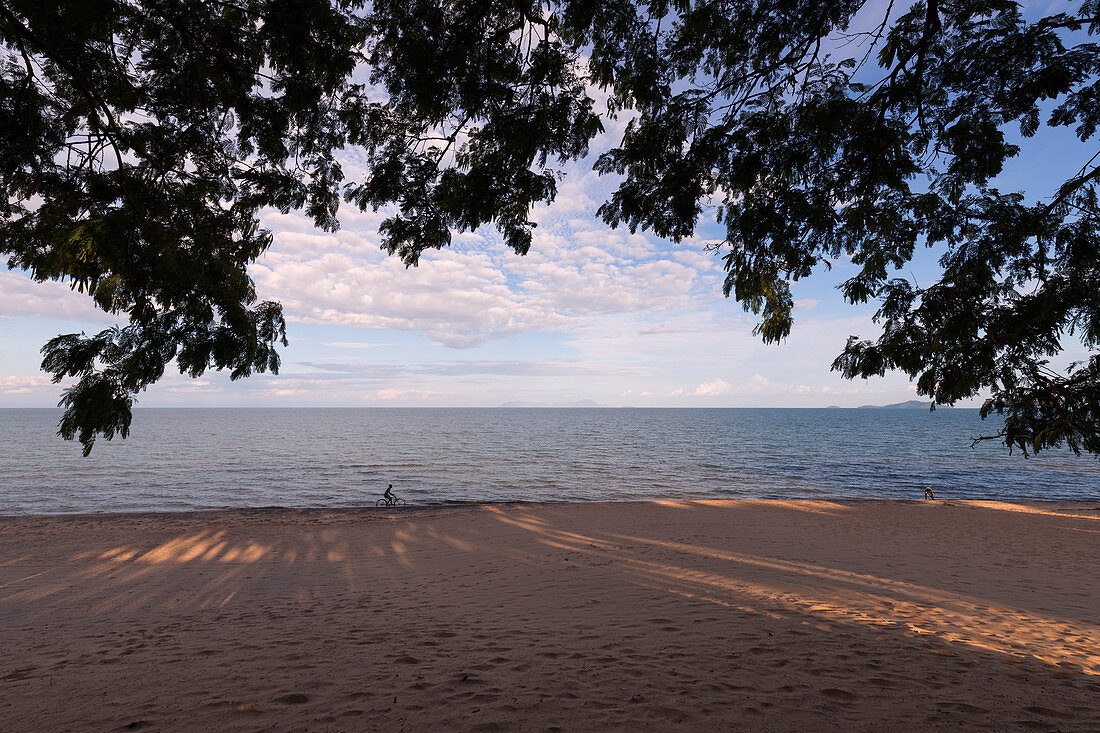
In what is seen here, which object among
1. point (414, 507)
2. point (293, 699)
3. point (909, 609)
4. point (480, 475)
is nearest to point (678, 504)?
point (414, 507)

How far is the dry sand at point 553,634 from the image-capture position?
173 inches

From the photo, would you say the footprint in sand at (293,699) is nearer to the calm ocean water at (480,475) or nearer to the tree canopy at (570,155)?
the tree canopy at (570,155)

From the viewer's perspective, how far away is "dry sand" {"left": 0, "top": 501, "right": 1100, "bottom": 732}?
4.38m

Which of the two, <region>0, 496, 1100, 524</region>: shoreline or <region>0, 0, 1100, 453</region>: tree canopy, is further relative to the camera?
<region>0, 496, 1100, 524</region>: shoreline

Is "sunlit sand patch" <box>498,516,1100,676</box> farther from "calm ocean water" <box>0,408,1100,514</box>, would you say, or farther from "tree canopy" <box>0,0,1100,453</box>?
"calm ocean water" <box>0,408,1100,514</box>

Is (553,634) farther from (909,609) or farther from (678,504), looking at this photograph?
(678,504)

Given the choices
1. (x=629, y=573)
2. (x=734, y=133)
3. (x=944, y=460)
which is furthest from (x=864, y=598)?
(x=944, y=460)

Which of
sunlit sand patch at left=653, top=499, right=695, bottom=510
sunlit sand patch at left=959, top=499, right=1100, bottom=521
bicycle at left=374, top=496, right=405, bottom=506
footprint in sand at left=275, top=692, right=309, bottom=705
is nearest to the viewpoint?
footprint in sand at left=275, top=692, right=309, bottom=705

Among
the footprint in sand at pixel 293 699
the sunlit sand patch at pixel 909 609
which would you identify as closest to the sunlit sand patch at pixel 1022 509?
the sunlit sand patch at pixel 909 609

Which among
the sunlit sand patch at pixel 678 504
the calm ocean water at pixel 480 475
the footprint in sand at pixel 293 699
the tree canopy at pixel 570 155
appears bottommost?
the calm ocean water at pixel 480 475

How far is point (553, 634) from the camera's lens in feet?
21.6

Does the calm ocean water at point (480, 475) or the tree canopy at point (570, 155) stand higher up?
the tree canopy at point (570, 155)

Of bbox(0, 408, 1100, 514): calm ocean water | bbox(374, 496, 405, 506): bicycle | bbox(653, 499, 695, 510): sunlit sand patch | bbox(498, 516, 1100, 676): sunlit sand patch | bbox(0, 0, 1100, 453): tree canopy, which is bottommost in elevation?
bbox(0, 408, 1100, 514): calm ocean water

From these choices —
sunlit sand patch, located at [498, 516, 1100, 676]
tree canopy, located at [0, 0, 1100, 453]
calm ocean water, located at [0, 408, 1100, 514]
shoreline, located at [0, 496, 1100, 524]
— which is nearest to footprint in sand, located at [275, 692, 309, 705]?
tree canopy, located at [0, 0, 1100, 453]
